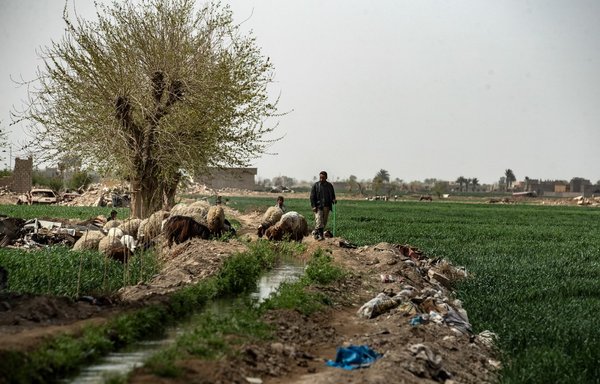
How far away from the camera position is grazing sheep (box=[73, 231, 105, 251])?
20680 millimetres

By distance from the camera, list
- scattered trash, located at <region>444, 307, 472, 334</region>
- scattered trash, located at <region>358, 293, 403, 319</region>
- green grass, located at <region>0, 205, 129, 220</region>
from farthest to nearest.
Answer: green grass, located at <region>0, 205, 129, 220</region> → scattered trash, located at <region>358, 293, 403, 319</region> → scattered trash, located at <region>444, 307, 472, 334</region>

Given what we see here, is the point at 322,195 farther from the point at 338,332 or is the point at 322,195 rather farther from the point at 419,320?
the point at 338,332

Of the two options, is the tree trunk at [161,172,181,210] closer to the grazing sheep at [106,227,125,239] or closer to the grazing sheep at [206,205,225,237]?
the grazing sheep at [206,205,225,237]

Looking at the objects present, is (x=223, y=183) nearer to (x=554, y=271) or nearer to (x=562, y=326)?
(x=554, y=271)

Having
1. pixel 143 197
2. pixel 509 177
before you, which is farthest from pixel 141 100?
pixel 509 177

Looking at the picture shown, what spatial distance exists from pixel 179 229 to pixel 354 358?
14066 mm

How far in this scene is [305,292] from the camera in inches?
513

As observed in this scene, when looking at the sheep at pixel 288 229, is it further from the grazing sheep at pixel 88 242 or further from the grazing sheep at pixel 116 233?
the grazing sheep at pixel 88 242

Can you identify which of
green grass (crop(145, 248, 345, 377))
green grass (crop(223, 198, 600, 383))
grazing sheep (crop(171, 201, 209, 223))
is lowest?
green grass (crop(223, 198, 600, 383))

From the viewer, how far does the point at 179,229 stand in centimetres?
2203

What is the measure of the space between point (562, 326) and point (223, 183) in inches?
3498

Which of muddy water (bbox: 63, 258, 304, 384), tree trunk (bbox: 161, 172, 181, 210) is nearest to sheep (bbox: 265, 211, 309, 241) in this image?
tree trunk (bbox: 161, 172, 181, 210)

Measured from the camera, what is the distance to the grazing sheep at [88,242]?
67.8 ft

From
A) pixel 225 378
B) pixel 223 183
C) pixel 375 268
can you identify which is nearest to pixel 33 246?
pixel 375 268
